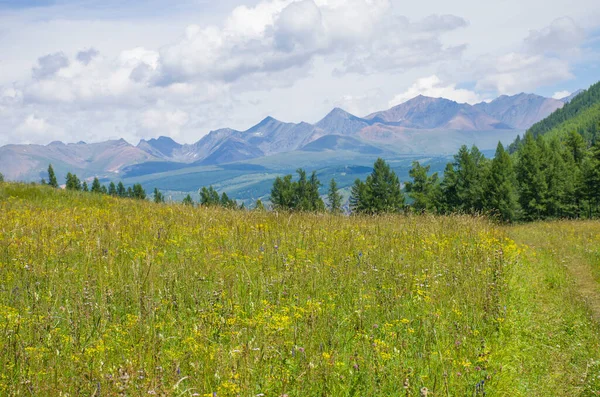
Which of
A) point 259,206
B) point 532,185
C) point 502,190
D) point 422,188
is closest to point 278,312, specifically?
point 259,206

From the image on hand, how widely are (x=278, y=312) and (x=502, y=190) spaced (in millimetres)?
57734

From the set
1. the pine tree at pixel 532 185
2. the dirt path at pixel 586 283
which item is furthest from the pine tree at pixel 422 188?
the dirt path at pixel 586 283

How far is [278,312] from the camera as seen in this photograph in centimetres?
555

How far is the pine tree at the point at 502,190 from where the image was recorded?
186 ft

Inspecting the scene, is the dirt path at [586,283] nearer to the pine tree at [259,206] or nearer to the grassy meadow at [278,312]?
the grassy meadow at [278,312]

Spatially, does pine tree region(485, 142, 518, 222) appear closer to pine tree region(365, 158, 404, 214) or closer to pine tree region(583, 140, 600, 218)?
pine tree region(583, 140, 600, 218)

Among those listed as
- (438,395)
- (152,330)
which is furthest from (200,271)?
(438,395)

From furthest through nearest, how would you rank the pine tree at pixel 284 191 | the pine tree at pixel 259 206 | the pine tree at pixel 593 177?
the pine tree at pixel 284 191 < the pine tree at pixel 593 177 < the pine tree at pixel 259 206

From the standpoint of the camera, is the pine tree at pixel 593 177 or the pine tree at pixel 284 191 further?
the pine tree at pixel 284 191

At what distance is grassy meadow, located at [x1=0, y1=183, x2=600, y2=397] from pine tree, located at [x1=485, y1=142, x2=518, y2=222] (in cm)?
4872

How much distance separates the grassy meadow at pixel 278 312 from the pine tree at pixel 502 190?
4872 centimetres

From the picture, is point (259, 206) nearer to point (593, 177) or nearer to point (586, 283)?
point (586, 283)

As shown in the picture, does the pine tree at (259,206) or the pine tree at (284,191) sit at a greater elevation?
the pine tree at (259,206)

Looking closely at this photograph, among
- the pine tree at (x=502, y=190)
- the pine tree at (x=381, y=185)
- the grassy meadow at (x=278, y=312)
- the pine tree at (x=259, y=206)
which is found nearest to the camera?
the grassy meadow at (x=278, y=312)
